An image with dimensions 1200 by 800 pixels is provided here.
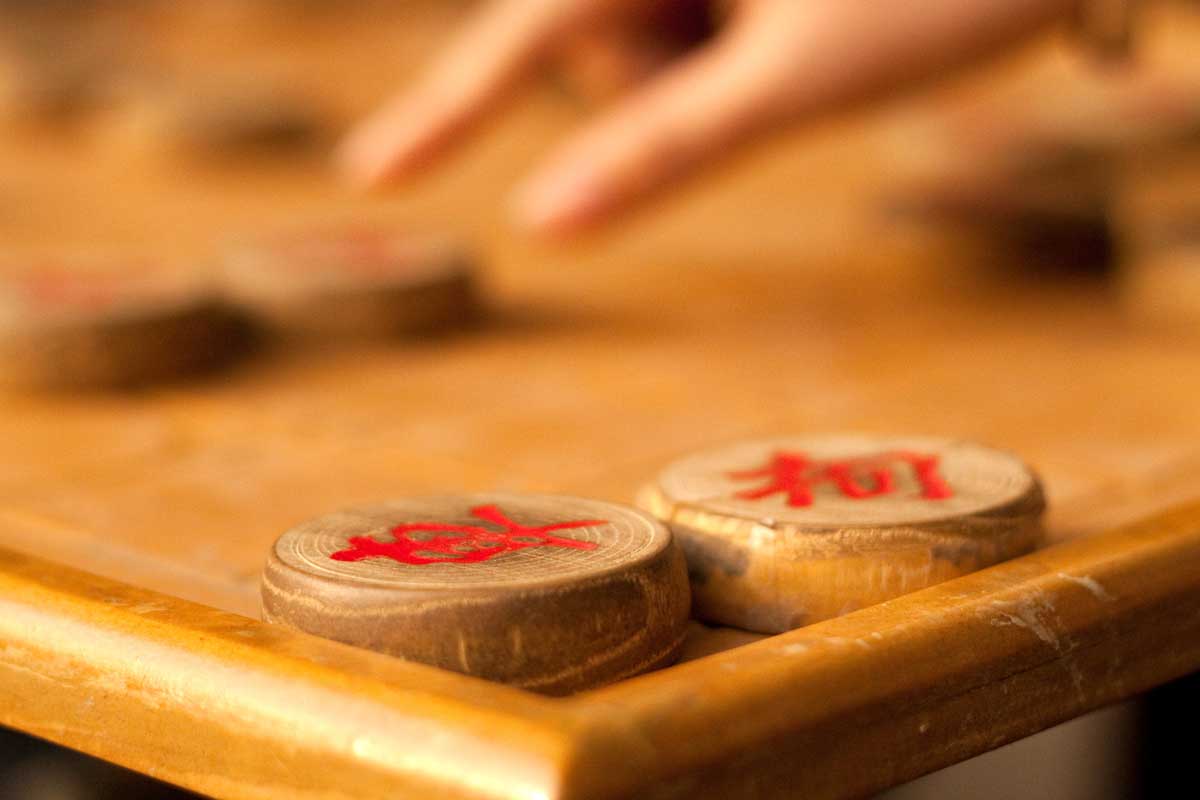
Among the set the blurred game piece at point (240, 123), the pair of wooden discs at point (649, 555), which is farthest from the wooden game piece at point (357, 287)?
the blurred game piece at point (240, 123)

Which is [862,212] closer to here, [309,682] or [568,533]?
[568,533]

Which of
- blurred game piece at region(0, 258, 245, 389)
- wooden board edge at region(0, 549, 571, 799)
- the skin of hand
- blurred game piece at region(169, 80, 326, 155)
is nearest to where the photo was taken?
wooden board edge at region(0, 549, 571, 799)

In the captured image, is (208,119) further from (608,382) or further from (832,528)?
(832,528)

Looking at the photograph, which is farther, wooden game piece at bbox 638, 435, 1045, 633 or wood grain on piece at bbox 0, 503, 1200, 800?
wooden game piece at bbox 638, 435, 1045, 633

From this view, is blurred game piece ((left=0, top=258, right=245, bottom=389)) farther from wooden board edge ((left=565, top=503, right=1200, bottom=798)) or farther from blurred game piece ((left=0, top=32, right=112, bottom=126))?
blurred game piece ((left=0, top=32, right=112, bottom=126))

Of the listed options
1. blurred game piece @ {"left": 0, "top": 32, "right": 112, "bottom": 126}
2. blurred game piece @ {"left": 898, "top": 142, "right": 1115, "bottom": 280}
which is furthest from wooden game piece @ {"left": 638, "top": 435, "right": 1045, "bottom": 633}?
blurred game piece @ {"left": 0, "top": 32, "right": 112, "bottom": 126}

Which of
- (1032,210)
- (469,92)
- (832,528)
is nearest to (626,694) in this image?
(832,528)

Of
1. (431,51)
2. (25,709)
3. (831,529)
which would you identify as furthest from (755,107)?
(431,51)
